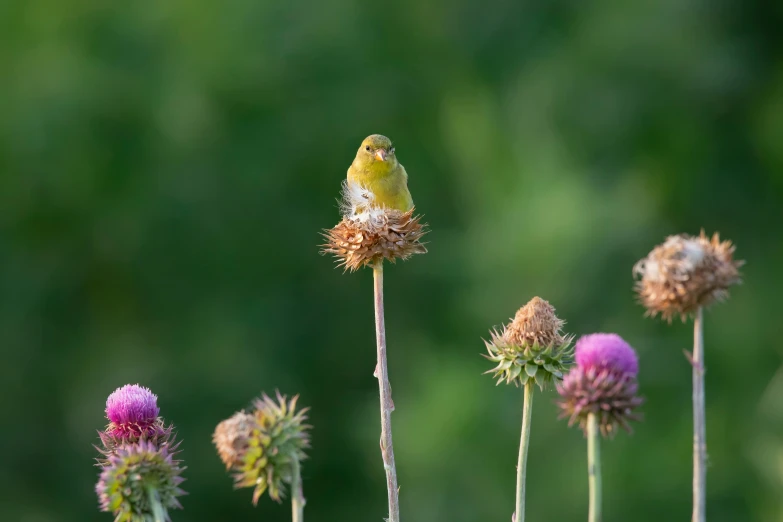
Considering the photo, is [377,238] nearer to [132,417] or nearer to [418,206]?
[132,417]

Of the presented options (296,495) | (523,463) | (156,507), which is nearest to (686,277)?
(523,463)

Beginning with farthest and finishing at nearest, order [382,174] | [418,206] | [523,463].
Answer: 1. [418,206]
2. [382,174]
3. [523,463]

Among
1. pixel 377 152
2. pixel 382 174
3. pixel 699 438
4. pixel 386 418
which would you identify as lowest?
pixel 699 438

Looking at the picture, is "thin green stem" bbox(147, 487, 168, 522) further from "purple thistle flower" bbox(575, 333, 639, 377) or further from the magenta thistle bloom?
"purple thistle flower" bbox(575, 333, 639, 377)

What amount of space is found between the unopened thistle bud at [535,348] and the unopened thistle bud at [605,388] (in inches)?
A: 21.1

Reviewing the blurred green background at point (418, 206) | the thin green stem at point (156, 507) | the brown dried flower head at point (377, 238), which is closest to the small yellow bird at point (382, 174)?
the brown dried flower head at point (377, 238)

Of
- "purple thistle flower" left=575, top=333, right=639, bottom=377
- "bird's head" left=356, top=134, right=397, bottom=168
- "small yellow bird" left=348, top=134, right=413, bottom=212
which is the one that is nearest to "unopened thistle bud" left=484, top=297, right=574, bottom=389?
"purple thistle flower" left=575, top=333, right=639, bottom=377

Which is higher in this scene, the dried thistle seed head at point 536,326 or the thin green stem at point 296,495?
the dried thistle seed head at point 536,326

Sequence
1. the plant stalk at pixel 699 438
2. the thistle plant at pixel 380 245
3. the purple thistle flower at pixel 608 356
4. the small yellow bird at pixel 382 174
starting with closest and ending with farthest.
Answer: the plant stalk at pixel 699 438 < the purple thistle flower at pixel 608 356 < the thistle plant at pixel 380 245 < the small yellow bird at pixel 382 174

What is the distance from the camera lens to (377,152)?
4902 millimetres

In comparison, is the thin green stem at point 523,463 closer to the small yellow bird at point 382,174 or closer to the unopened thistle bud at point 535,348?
the unopened thistle bud at point 535,348

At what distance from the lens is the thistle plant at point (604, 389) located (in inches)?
104

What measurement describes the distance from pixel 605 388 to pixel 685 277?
1.00ft

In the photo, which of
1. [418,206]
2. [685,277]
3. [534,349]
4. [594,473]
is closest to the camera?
[594,473]
